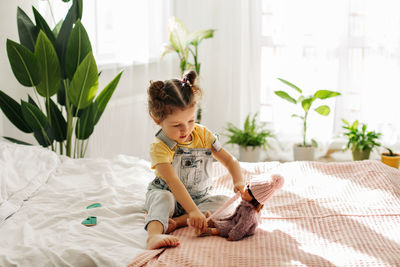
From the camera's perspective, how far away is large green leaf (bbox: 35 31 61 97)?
7.43 ft

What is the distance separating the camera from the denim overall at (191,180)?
1.67 m

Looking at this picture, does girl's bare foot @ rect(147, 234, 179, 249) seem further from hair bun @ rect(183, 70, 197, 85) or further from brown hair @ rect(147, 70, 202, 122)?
hair bun @ rect(183, 70, 197, 85)

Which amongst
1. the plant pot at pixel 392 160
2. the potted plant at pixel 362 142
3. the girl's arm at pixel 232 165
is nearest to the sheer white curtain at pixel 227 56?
the potted plant at pixel 362 142

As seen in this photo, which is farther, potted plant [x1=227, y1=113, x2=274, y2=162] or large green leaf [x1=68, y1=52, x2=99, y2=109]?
potted plant [x1=227, y1=113, x2=274, y2=162]

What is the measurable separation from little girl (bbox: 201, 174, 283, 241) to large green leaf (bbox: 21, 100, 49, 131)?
120 cm

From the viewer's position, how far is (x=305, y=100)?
341cm

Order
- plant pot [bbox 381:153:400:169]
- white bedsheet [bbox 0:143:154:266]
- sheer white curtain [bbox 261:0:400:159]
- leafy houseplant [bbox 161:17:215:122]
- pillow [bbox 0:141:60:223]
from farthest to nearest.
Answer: sheer white curtain [bbox 261:0:400:159] < leafy houseplant [bbox 161:17:215:122] < plant pot [bbox 381:153:400:169] < pillow [bbox 0:141:60:223] < white bedsheet [bbox 0:143:154:266]

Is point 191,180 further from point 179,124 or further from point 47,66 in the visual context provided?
point 47,66

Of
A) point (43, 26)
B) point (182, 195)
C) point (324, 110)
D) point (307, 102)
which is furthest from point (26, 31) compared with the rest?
point (324, 110)

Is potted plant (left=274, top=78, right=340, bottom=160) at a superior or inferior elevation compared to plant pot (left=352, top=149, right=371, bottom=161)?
A: superior

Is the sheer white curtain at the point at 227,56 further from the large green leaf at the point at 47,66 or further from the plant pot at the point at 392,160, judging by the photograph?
the large green leaf at the point at 47,66

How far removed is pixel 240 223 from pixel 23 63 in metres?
1.39

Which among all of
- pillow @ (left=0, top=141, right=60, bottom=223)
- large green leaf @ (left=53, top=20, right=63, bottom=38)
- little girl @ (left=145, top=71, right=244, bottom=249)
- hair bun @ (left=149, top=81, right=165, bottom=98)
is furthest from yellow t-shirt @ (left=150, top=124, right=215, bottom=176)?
large green leaf @ (left=53, top=20, right=63, bottom=38)

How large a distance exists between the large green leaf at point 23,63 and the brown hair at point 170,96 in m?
0.92
